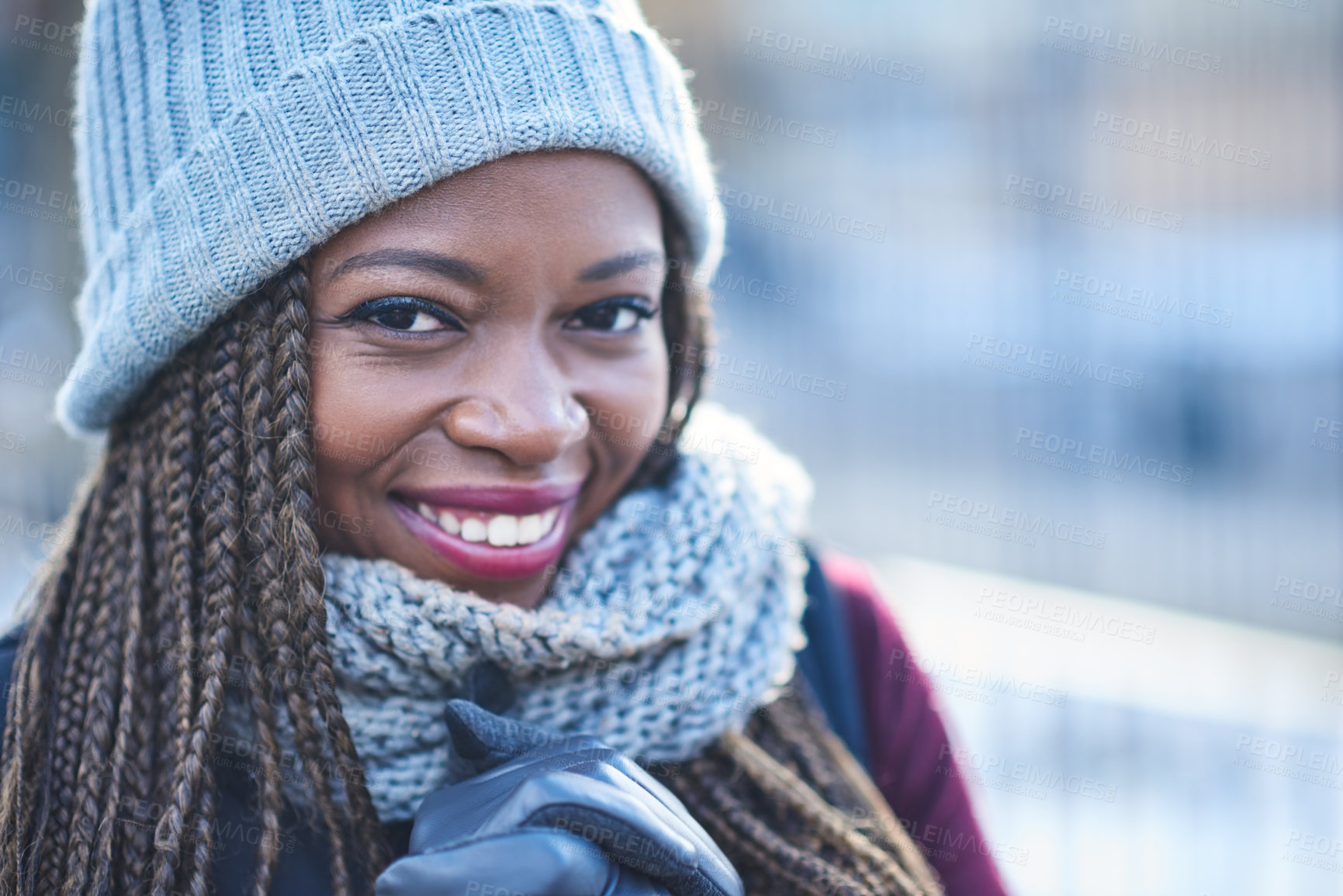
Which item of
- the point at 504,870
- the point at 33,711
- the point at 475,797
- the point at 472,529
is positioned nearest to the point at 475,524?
the point at 472,529

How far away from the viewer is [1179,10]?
5.23m

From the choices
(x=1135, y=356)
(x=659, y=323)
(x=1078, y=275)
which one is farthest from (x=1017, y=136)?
(x=659, y=323)

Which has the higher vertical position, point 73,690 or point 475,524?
point 475,524

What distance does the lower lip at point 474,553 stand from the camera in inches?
58.4

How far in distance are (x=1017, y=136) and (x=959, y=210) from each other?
490 mm

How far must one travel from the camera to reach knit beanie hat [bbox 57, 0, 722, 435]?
4.49 feet

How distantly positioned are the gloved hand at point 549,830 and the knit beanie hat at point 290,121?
0.66m

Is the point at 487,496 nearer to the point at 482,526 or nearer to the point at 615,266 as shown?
the point at 482,526

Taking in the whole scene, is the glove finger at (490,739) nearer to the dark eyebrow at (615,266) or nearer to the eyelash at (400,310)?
the eyelash at (400,310)

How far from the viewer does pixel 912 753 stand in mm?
1923

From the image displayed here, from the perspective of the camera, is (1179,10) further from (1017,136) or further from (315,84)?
(315,84)

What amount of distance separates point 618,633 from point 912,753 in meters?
0.71

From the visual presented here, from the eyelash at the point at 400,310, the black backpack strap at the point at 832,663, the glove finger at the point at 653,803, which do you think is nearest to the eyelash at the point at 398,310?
the eyelash at the point at 400,310

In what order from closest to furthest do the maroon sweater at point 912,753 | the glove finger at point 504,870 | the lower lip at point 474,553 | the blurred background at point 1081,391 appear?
the glove finger at point 504,870
the lower lip at point 474,553
the maroon sweater at point 912,753
the blurred background at point 1081,391
